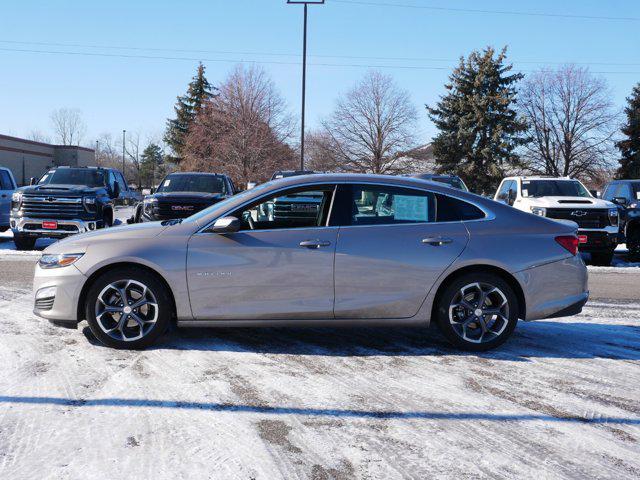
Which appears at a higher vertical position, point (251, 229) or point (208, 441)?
point (251, 229)

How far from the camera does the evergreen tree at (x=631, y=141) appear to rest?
174 feet

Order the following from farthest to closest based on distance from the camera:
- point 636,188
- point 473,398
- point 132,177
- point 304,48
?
1. point 132,177
2. point 304,48
3. point 636,188
4. point 473,398

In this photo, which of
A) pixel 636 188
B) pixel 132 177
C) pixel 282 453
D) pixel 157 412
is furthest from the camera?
pixel 132 177

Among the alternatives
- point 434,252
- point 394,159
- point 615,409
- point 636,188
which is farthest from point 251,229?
point 394,159

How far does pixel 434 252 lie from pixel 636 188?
11709 millimetres

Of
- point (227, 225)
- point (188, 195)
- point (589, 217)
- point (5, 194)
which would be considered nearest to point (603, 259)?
point (589, 217)

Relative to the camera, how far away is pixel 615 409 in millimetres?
4160

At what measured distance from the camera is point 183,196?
1385 centimetres

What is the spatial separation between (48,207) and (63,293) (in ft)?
29.3

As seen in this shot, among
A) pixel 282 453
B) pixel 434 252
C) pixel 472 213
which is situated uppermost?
pixel 472 213

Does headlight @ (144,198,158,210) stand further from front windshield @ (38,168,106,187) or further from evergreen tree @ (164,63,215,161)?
evergreen tree @ (164,63,215,161)

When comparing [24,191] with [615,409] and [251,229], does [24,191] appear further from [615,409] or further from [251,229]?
[615,409]

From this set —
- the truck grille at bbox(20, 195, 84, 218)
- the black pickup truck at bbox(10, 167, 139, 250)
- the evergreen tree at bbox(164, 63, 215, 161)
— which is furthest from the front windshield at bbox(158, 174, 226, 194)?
the evergreen tree at bbox(164, 63, 215, 161)

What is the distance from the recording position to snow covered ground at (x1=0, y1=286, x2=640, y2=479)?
129 inches
